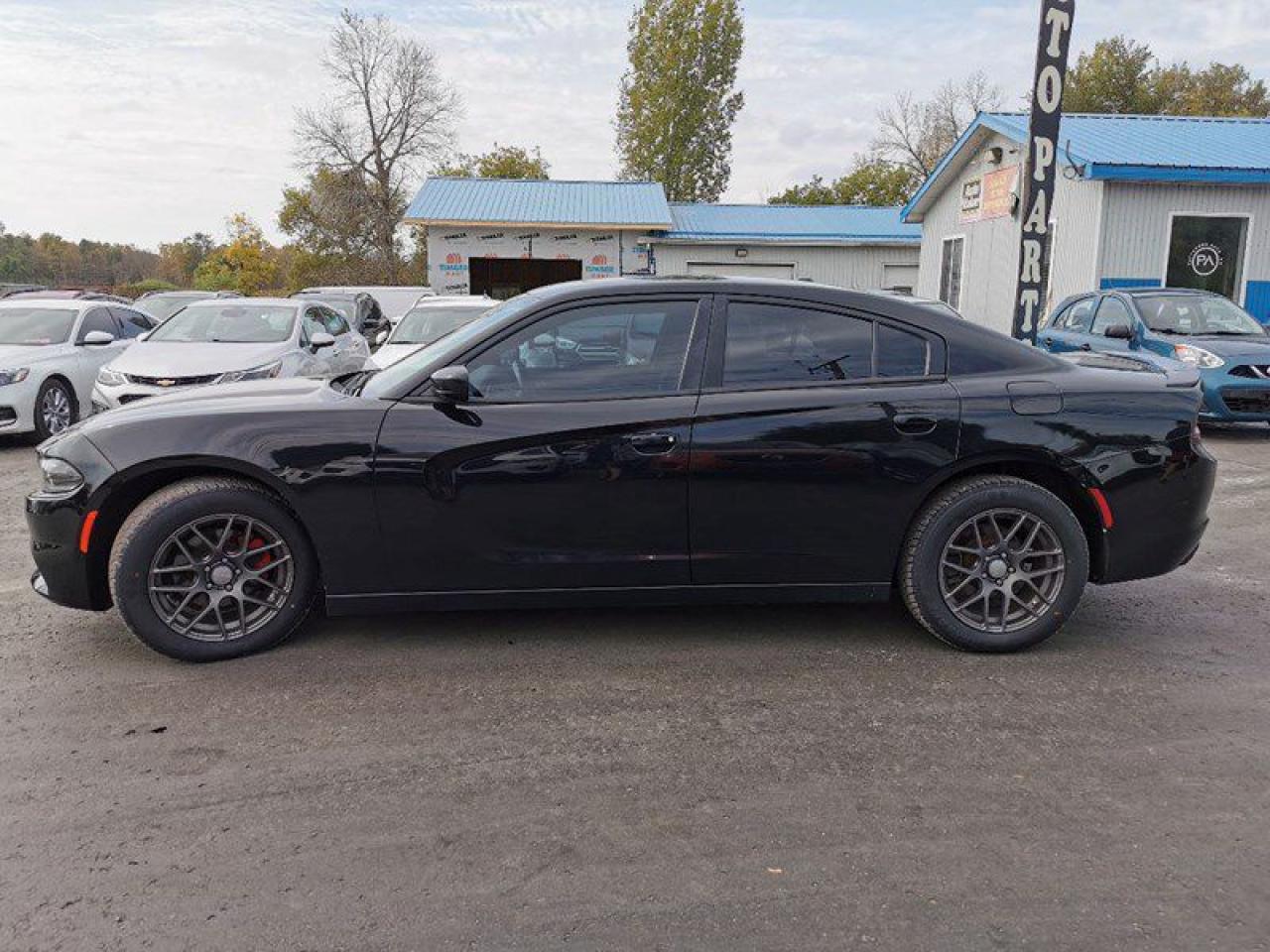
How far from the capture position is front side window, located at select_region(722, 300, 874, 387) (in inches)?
169

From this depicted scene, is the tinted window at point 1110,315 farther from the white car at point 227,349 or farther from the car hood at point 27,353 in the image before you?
the car hood at point 27,353

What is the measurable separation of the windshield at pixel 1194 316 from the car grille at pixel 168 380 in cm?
1038

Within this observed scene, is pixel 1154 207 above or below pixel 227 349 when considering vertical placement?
above

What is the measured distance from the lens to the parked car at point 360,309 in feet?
55.0

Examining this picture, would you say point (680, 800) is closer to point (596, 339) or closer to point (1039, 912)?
point (1039, 912)

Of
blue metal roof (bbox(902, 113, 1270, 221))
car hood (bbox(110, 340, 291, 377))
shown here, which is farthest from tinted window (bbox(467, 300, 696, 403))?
blue metal roof (bbox(902, 113, 1270, 221))

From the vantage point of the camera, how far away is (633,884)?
2691mm

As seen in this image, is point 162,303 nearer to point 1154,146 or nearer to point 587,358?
point 587,358

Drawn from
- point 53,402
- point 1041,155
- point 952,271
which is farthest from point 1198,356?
point 53,402

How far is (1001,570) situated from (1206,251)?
1467 centimetres

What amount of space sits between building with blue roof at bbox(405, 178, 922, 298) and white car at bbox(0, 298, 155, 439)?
13.9m

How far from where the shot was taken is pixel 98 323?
1209 centimetres

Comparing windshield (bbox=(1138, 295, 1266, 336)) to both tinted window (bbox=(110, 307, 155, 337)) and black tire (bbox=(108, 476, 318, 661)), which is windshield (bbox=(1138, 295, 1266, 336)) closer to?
black tire (bbox=(108, 476, 318, 661))

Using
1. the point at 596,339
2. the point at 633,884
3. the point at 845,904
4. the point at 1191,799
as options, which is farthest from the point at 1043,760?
the point at 596,339
